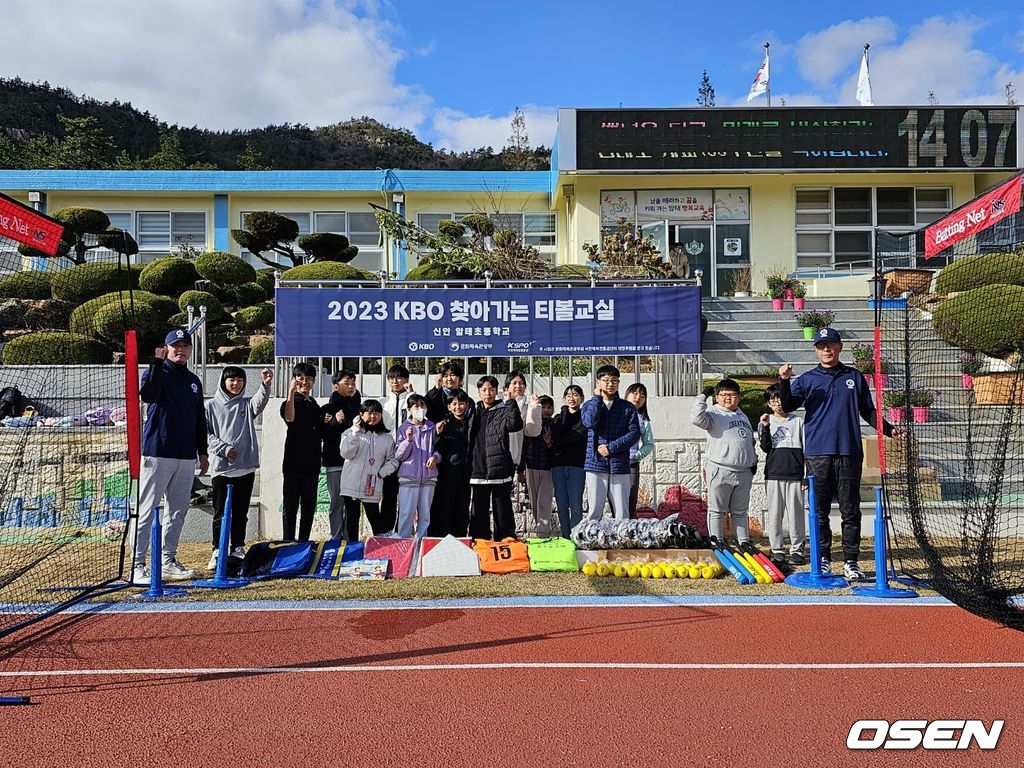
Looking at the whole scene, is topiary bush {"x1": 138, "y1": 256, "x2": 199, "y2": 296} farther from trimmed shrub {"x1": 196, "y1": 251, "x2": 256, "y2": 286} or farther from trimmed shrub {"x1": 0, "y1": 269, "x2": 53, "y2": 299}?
trimmed shrub {"x1": 0, "y1": 269, "x2": 53, "y2": 299}

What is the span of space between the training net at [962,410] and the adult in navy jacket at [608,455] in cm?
236

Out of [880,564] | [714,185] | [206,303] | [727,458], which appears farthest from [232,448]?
[714,185]

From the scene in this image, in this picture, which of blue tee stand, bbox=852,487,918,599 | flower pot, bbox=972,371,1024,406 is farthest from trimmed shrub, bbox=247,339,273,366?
flower pot, bbox=972,371,1024,406

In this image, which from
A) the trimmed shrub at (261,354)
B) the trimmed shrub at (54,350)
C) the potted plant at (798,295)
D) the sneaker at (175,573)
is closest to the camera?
the sneaker at (175,573)

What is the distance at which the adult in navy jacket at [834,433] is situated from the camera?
6.52 meters

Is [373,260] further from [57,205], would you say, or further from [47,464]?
[47,464]

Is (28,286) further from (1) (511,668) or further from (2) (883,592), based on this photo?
(2) (883,592)

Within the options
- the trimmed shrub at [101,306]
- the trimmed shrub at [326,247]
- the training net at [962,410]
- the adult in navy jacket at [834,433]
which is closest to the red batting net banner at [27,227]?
the adult in navy jacket at [834,433]

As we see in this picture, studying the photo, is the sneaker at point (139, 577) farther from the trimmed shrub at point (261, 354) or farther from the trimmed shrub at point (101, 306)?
the trimmed shrub at point (101, 306)

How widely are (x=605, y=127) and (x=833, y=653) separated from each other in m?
16.3

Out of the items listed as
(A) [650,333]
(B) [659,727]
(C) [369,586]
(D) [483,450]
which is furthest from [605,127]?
(B) [659,727]

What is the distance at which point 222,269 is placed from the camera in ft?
59.2

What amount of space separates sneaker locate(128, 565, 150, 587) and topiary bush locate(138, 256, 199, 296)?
13.0 meters

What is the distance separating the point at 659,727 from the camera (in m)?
3.73
